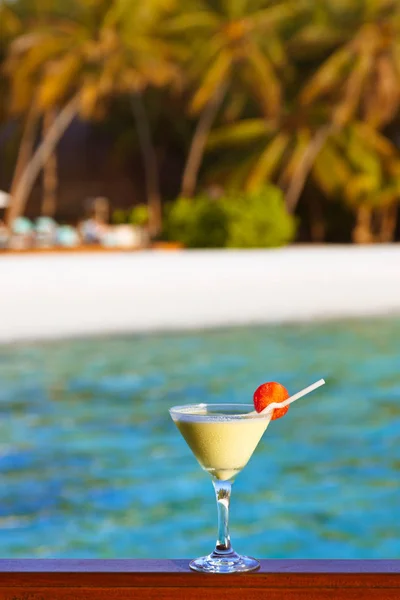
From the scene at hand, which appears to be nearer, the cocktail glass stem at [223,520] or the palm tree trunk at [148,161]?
the cocktail glass stem at [223,520]

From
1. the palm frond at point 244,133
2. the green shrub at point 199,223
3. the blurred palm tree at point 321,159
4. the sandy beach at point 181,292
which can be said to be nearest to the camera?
the sandy beach at point 181,292

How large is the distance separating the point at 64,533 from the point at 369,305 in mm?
13108

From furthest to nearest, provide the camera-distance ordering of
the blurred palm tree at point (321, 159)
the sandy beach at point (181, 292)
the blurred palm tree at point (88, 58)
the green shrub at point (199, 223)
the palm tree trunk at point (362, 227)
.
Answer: the palm tree trunk at point (362, 227), the blurred palm tree at point (321, 159), the blurred palm tree at point (88, 58), the green shrub at point (199, 223), the sandy beach at point (181, 292)

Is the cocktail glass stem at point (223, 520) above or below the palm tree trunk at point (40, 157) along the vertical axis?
below

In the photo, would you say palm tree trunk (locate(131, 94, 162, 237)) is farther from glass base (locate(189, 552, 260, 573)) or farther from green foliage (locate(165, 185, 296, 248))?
glass base (locate(189, 552, 260, 573))

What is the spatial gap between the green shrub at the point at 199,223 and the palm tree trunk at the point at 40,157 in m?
5.89

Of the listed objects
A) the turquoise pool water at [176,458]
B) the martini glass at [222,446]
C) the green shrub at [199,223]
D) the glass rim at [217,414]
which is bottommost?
the turquoise pool water at [176,458]

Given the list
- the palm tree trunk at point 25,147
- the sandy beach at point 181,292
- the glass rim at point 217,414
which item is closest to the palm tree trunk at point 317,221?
the palm tree trunk at point 25,147

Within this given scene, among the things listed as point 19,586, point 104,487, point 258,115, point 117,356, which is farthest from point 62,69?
point 19,586

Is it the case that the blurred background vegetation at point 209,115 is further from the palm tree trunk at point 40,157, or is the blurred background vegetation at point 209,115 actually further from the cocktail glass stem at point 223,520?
the cocktail glass stem at point 223,520

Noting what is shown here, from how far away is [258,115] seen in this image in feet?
130

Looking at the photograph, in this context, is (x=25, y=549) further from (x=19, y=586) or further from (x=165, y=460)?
(x=19, y=586)

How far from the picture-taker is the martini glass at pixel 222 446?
1.84 meters

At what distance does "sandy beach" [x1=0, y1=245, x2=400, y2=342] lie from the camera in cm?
1614
